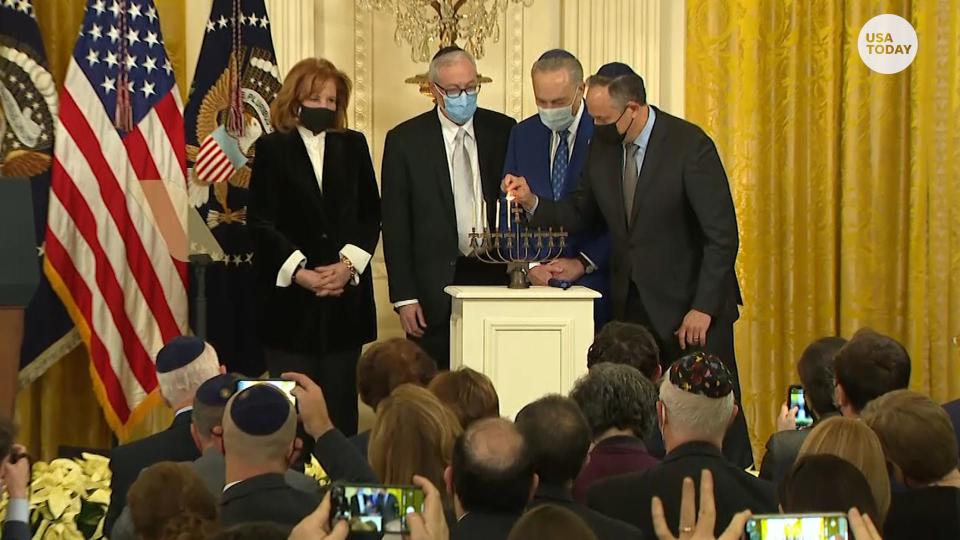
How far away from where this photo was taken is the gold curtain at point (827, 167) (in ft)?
28.0

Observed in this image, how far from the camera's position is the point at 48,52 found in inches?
300

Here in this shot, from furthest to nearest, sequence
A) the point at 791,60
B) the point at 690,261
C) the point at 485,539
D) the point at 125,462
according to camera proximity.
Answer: the point at 791,60, the point at 690,261, the point at 125,462, the point at 485,539

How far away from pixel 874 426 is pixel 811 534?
119 centimetres

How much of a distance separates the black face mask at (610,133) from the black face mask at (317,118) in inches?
43.5

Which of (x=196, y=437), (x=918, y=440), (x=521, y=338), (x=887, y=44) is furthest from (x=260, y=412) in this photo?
(x=887, y=44)

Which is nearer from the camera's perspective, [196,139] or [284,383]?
[284,383]

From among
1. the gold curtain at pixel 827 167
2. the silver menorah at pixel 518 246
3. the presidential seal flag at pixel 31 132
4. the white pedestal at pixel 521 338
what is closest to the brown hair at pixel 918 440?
the white pedestal at pixel 521 338

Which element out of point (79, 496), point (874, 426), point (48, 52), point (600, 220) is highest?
point (48, 52)

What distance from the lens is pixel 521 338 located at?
6.21 m

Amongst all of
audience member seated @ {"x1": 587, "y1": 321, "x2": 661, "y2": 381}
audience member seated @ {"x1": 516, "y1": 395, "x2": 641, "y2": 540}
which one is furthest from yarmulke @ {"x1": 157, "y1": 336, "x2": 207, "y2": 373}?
audience member seated @ {"x1": 516, "y1": 395, "x2": 641, "y2": 540}

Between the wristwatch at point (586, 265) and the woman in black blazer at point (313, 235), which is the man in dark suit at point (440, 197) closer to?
the woman in black blazer at point (313, 235)

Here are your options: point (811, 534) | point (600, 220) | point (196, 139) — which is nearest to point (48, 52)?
point (196, 139)

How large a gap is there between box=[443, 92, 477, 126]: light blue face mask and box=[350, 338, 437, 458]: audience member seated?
219 centimetres

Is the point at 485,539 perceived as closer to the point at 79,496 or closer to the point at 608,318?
the point at 79,496
